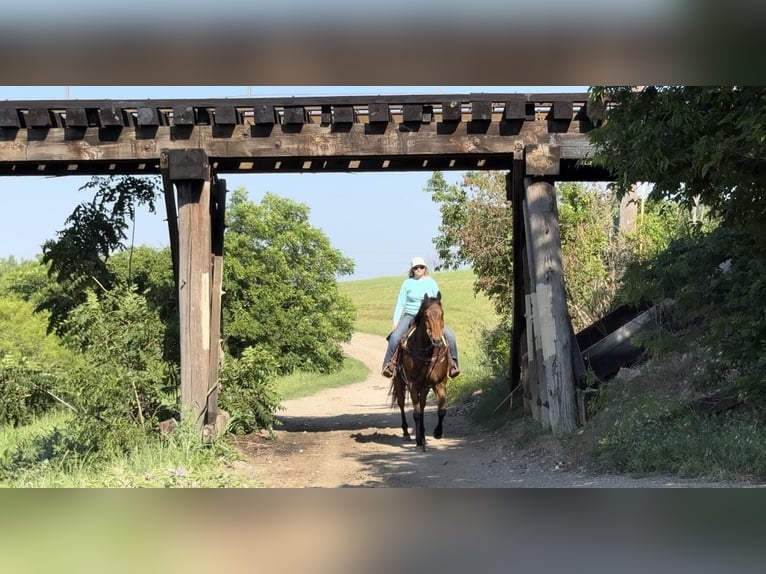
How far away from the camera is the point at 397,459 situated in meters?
11.4

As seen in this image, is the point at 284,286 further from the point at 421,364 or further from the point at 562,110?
the point at 562,110

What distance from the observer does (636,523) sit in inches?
149

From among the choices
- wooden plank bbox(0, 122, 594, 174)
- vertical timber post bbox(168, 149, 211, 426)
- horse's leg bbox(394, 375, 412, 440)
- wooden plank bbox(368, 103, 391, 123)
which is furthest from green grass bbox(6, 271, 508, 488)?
wooden plank bbox(368, 103, 391, 123)

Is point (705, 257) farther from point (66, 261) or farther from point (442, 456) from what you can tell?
point (66, 261)

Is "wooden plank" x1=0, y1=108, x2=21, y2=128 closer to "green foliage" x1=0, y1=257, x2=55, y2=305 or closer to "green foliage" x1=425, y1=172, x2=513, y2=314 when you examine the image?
"green foliage" x1=425, y1=172, x2=513, y2=314

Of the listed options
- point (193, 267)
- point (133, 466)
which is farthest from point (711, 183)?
point (193, 267)

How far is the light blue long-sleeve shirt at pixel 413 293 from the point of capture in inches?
506

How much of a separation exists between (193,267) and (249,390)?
→ 7.66 ft

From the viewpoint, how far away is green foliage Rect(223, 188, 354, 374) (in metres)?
23.9

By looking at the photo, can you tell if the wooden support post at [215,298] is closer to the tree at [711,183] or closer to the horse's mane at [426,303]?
the horse's mane at [426,303]

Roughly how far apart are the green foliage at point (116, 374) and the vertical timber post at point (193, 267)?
14.3 inches

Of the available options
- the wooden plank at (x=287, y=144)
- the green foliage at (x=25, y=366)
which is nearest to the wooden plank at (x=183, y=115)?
the wooden plank at (x=287, y=144)
